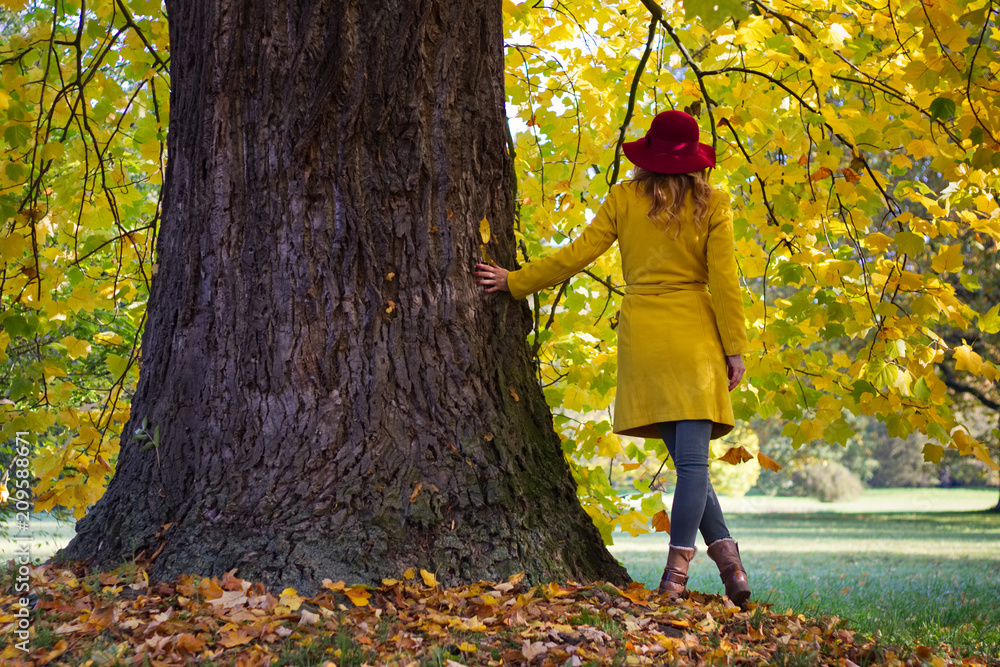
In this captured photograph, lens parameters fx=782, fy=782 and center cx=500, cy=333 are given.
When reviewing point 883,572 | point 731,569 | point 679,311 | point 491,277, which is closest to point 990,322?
point 679,311

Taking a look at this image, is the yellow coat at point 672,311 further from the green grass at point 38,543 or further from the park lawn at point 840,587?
the green grass at point 38,543

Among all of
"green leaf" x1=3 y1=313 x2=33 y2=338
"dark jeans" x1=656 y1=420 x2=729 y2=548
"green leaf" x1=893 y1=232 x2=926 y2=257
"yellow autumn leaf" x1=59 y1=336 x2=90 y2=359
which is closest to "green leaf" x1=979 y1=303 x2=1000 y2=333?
"green leaf" x1=893 y1=232 x2=926 y2=257

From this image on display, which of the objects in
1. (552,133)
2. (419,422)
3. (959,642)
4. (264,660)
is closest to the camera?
(264,660)

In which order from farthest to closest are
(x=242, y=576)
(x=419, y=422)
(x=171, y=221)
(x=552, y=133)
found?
(x=552, y=133), (x=171, y=221), (x=419, y=422), (x=242, y=576)

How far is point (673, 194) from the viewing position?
303cm

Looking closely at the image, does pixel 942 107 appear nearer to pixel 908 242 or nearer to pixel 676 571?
pixel 908 242

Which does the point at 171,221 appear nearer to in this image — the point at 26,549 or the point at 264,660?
the point at 26,549

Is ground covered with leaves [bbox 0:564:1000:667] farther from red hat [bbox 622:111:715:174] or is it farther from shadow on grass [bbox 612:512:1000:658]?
red hat [bbox 622:111:715:174]

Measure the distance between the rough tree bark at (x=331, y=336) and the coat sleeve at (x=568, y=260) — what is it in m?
0.19

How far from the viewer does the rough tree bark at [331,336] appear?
263 centimetres

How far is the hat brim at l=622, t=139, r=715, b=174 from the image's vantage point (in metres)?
3.01

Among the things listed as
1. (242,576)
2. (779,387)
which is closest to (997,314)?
(779,387)

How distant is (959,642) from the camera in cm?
425

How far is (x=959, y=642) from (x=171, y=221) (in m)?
4.49
